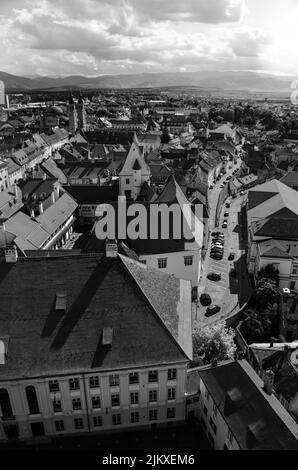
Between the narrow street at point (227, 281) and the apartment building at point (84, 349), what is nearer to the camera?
the apartment building at point (84, 349)

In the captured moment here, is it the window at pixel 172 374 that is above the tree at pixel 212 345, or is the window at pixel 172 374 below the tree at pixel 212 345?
above

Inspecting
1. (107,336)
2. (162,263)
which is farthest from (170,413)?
(162,263)

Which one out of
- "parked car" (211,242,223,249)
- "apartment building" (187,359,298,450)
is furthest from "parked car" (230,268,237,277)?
"apartment building" (187,359,298,450)

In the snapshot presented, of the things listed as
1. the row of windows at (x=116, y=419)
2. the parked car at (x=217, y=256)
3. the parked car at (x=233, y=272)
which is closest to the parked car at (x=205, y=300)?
the parked car at (x=233, y=272)

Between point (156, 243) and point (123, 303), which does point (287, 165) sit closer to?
point (156, 243)

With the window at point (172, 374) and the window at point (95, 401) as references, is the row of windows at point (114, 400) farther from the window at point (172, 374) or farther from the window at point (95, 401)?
the window at point (172, 374)

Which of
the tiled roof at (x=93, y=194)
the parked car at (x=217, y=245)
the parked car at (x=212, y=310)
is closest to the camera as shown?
the parked car at (x=212, y=310)

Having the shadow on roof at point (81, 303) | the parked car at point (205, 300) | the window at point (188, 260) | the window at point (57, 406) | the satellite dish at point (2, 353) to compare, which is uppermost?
the shadow on roof at point (81, 303)

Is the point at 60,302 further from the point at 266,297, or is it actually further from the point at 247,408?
the point at 266,297

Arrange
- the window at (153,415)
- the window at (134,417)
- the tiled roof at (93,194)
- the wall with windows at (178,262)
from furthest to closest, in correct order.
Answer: the tiled roof at (93,194), the wall with windows at (178,262), the window at (153,415), the window at (134,417)
